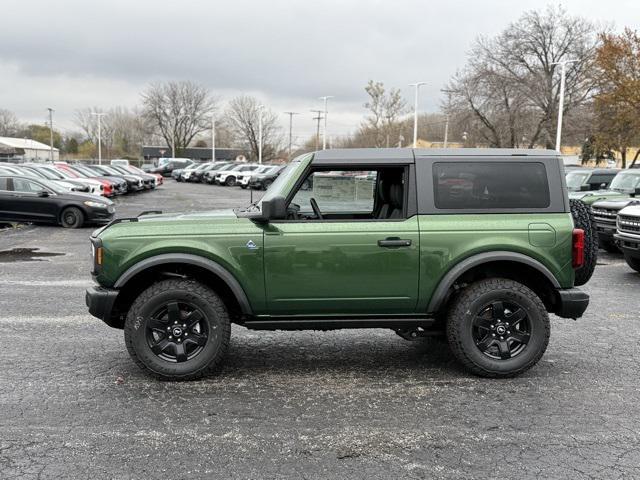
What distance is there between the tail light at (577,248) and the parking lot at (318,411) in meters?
0.99

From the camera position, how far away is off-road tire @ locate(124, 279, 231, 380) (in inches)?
190

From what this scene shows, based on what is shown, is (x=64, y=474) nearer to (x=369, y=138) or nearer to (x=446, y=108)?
(x=446, y=108)

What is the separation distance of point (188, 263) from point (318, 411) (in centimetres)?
152

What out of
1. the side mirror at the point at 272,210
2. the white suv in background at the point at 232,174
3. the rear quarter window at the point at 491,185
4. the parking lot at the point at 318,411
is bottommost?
the parking lot at the point at 318,411

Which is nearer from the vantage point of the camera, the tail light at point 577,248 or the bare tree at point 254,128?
the tail light at point 577,248

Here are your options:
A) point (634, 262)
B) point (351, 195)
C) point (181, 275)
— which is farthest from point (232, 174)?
point (181, 275)

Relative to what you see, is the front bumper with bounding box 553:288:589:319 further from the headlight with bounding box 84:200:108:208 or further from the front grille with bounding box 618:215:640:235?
the headlight with bounding box 84:200:108:208

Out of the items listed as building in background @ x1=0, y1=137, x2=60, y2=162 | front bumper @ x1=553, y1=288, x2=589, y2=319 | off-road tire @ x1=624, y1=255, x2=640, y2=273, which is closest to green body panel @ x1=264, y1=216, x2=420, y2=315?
front bumper @ x1=553, y1=288, x2=589, y2=319

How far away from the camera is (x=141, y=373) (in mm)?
5172

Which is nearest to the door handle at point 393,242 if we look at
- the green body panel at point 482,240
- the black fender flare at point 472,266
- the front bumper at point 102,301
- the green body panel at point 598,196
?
the green body panel at point 482,240

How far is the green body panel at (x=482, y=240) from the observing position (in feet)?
16.1

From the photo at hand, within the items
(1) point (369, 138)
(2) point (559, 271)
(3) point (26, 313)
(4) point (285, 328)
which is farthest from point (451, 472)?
(1) point (369, 138)

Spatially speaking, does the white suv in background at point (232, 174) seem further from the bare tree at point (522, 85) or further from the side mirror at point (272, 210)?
the side mirror at point (272, 210)

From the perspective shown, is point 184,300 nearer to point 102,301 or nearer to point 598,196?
point 102,301
